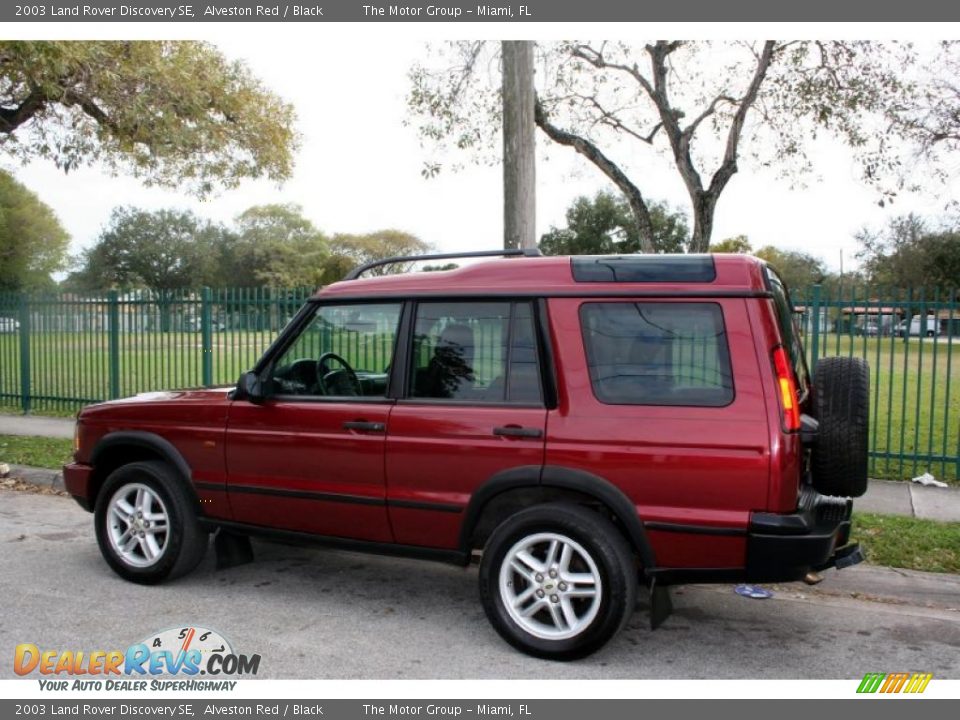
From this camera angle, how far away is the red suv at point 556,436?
3869 millimetres

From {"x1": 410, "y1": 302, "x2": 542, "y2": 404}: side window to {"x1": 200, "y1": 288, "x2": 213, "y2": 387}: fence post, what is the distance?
24.8 feet

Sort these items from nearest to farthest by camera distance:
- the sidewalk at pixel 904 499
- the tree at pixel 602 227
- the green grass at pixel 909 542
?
the green grass at pixel 909 542 < the sidewalk at pixel 904 499 < the tree at pixel 602 227

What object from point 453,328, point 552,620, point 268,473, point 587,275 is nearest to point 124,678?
point 268,473

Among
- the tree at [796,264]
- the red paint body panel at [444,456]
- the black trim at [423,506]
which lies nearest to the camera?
the red paint body panel at [444,456]

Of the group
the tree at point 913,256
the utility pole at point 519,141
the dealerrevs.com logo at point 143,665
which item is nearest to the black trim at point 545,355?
the dealerrevs.com logo at point 143,665

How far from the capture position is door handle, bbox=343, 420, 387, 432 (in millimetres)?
4602

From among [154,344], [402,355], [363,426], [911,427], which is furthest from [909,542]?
[154,344]

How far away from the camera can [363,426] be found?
4.64 metres

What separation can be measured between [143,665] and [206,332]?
26.3 ft

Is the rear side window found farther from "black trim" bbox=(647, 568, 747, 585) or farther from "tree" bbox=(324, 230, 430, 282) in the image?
"tree" bbox=(324, 230, 430, 282)

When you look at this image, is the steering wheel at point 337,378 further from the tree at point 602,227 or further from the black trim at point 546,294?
the tree at point 602,227

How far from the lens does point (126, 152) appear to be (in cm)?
1495

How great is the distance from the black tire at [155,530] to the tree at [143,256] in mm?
70177

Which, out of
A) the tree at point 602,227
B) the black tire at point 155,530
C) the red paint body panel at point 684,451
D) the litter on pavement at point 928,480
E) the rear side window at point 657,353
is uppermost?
the tree at point 602,227
